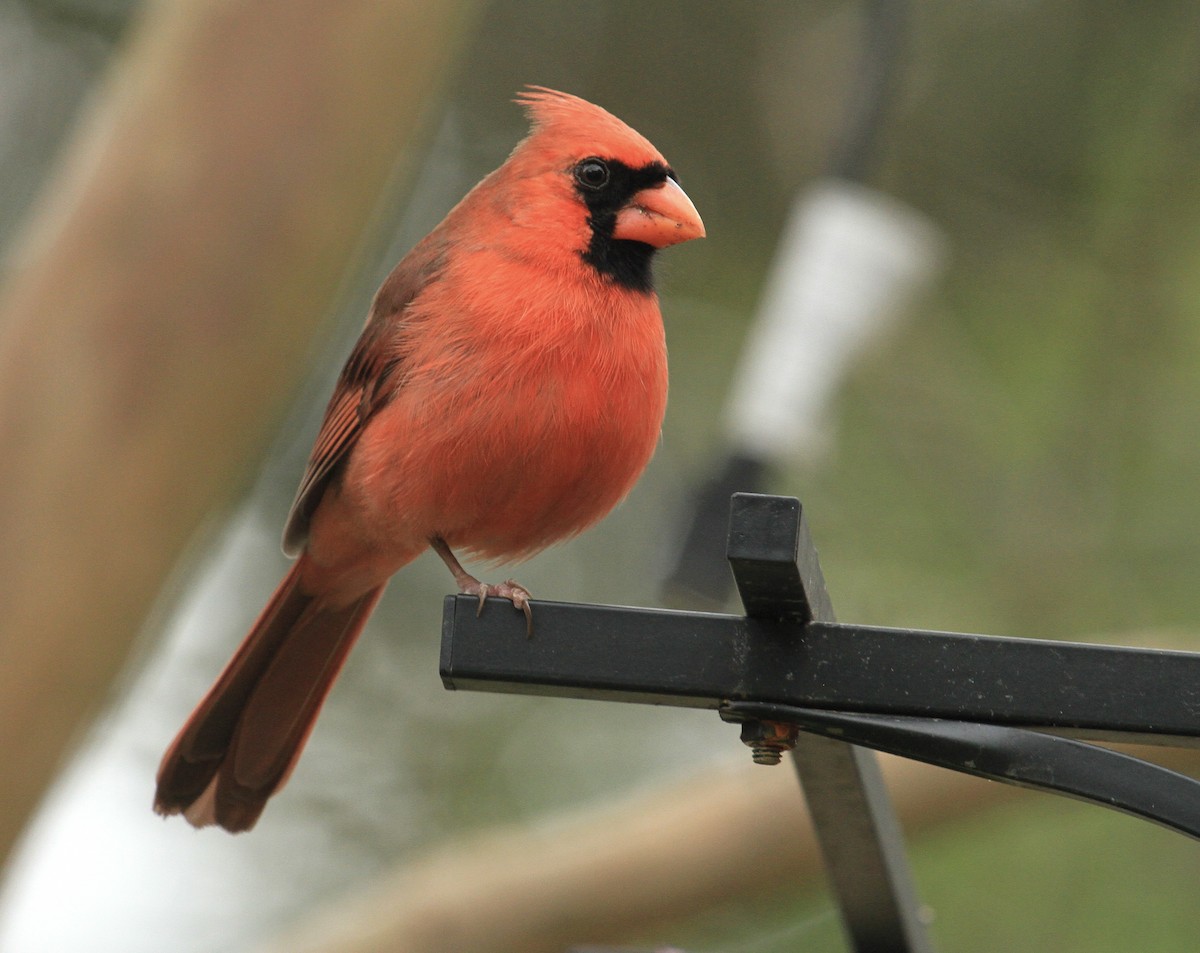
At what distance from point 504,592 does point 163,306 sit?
45.8 inches

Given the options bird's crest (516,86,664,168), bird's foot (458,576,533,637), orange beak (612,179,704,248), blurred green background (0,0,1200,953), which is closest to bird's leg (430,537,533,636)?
bird's foot (458,576,533,637)

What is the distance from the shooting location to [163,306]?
284 cm

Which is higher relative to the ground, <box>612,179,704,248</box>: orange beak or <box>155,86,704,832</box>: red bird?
<box>612,179,704,248</box>: orange beak

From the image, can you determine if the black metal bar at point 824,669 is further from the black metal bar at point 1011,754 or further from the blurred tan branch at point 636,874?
the blurred tan branch at point 636,874

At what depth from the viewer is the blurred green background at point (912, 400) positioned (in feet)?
14.5

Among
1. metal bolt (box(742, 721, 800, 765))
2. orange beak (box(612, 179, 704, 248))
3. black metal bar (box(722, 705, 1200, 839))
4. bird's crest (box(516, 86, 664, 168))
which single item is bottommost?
metal bolt (box(742, 721, 800, 765))

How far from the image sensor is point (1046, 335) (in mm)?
5145

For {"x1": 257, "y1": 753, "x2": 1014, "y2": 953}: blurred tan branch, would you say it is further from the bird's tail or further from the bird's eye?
the bird's eye

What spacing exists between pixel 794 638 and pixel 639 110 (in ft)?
15.3

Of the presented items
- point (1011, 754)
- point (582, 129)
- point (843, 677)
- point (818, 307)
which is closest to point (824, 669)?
point (843, 677)

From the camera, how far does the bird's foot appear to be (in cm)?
139

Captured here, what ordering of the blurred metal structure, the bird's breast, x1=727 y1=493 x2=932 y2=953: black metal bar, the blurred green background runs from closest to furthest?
x1=727 y1=493 x2=932 y2=953: black metal bar, the bird's breast, the blurred metal structure, the blurred green background

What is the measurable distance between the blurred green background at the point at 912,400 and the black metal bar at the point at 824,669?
2.58m

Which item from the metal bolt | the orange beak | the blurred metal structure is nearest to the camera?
the metal bolt
